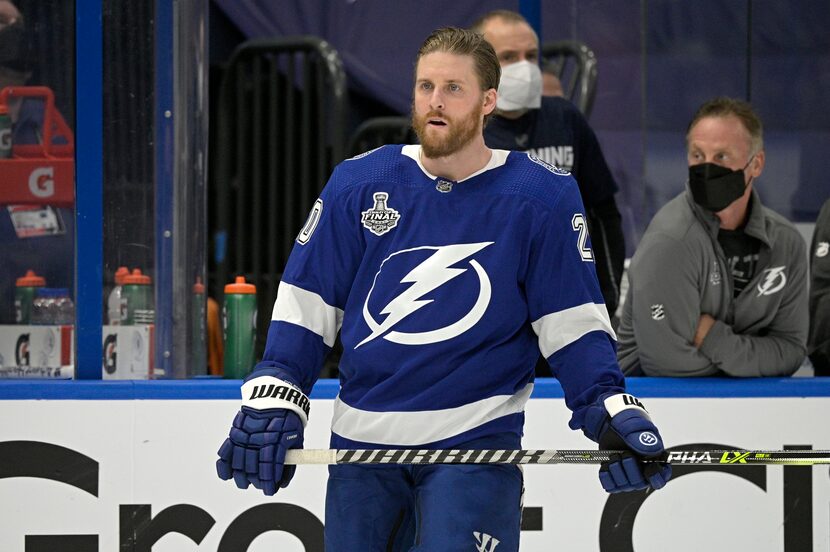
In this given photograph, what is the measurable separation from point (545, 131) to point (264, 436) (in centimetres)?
181

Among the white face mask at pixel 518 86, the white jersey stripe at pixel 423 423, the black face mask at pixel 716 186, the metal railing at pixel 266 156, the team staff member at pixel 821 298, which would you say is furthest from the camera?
the metal railing at pixel 266 156

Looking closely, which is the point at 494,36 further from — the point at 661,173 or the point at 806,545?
the point at 661,173

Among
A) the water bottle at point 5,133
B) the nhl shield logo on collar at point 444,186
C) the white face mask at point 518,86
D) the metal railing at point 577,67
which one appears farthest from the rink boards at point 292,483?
the metal railing at point 577,67

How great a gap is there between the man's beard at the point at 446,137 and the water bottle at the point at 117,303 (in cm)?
125

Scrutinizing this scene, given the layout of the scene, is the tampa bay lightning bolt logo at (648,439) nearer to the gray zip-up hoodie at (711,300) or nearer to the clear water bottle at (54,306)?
the gray zip-up hoodie at (711,300)

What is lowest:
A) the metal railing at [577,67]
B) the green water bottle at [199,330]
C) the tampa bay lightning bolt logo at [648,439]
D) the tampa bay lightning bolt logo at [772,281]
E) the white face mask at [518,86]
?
the tampa bay lightning bolt logo at [648,439]

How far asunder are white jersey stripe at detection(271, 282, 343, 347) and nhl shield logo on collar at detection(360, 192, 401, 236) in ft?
0.54

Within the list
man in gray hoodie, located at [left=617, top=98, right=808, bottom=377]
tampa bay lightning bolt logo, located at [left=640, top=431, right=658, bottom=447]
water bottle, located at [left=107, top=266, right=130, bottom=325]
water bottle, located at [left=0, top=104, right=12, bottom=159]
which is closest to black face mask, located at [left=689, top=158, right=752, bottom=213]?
man in gray hoodie, located at [left=617, top=98, right=808, bottom=377]

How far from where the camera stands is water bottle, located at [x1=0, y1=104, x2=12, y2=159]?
361 centimetres

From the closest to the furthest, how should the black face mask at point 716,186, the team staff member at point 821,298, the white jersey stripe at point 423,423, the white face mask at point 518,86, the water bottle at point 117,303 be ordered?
1. the white jersey stripe at point 423,423
2. the water bottle at point 117,303
3. the black face mask at point 716,186
4. the white face mask at point 518,86
5. the team staff member at point 821,298

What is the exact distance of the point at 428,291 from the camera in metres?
2.56

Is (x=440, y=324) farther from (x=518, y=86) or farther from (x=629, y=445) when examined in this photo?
(x=518, y=86)

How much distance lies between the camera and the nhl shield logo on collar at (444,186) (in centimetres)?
260

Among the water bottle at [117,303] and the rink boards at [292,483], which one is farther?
A: the water bottle at [117,303]
